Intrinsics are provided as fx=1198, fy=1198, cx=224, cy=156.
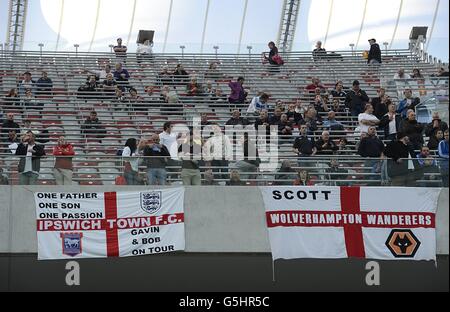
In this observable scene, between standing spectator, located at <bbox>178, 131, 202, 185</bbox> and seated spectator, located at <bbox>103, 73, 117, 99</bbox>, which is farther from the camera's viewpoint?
seated spectator, located at <bbox>103, 73, 117, 99</bbox>

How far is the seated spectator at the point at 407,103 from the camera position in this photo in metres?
27.0

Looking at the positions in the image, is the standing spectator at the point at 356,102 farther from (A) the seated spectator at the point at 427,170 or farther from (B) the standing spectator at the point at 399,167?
(A) the seated spectator at the point at 427,170

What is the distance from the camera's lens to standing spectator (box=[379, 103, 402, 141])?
86.5 ft

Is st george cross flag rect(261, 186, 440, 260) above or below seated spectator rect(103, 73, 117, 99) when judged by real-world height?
below

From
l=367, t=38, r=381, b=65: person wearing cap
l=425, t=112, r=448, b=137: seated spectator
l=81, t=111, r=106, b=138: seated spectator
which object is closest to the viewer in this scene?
l=425, t=112, r=448, b=137: seated spectator

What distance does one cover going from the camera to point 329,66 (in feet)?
114

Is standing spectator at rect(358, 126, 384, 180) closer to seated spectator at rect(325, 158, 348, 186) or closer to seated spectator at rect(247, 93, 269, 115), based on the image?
seated spectator at rect(325, 158, 348, 186)

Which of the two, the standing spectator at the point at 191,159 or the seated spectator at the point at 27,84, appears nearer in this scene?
the standing spectator at the point at 191,159

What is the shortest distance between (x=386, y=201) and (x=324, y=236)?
1390 millimetres

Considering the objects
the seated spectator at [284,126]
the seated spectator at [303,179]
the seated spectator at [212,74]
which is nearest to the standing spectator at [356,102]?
the seated spectator at [284,126]

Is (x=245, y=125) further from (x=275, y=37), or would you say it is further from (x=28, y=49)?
(x=275, y=37)

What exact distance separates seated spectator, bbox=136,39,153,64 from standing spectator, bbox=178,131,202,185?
1134 cm

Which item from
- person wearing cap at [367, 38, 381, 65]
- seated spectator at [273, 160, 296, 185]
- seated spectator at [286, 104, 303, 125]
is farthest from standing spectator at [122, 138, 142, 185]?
person wearing cap at [367, 38, 381, 65]

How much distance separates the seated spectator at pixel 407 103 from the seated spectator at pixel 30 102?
8.84 metres
